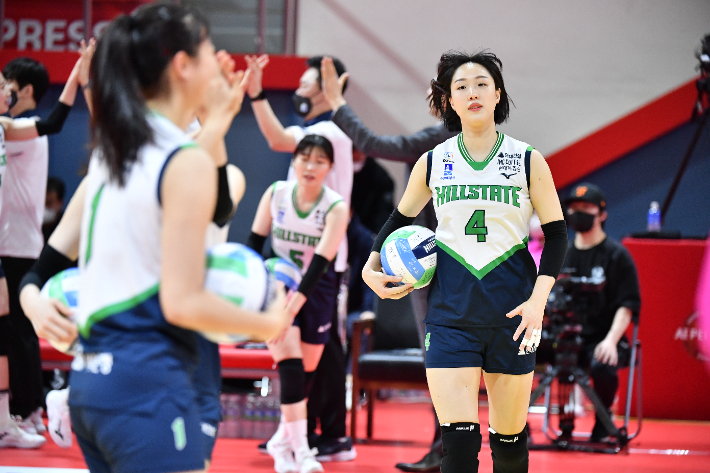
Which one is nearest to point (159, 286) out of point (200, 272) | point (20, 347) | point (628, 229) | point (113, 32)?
point (200, 272)

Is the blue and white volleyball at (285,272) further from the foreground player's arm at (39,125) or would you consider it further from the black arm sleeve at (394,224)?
the foreground player's arm at (39,125)

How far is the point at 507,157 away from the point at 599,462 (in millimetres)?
3108

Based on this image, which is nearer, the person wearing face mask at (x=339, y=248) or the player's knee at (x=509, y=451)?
the player's knee at (x=509, y=451)

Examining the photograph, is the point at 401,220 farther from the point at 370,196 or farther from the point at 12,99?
the point at 370,196

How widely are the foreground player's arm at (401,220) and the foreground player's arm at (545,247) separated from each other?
0.47m

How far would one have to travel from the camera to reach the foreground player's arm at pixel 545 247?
10.3 ft

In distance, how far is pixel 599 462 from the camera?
5.62 meters

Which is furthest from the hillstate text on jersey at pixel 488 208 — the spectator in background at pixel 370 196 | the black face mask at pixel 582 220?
the spectator in background at pixel 370 196

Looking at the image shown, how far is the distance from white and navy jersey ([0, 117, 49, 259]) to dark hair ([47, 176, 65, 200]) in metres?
2.03

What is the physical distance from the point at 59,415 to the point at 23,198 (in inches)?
136

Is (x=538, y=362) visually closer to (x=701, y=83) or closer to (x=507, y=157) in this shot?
(x=701, y=83)

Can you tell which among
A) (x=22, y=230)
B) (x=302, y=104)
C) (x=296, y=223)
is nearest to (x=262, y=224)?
(x=296, y=223)

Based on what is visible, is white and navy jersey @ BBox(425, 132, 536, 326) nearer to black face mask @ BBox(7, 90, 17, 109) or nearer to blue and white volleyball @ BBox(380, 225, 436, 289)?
blue and white volleyball @ BBox(380, 225, 436, 289)

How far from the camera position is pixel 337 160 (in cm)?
566
